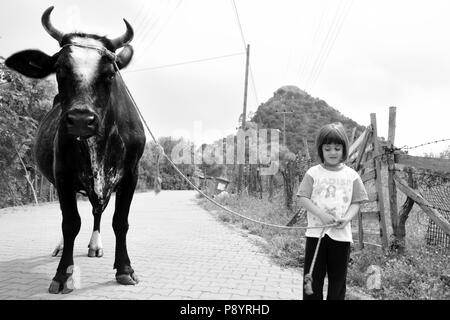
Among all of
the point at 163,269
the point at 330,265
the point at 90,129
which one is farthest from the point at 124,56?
the point at 330,265

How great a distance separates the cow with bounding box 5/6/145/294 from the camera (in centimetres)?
326

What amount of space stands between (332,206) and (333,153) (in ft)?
1.24

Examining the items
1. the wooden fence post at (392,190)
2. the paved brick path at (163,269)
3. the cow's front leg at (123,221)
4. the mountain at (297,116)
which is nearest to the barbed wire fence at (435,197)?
the wooden fence post at (392,190)

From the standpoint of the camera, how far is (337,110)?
72.8 metres

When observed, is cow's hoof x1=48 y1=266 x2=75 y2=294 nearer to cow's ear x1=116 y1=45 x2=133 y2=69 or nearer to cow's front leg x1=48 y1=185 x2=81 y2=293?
cow's front leg x1=48 y1=185 x2=81 y2=293

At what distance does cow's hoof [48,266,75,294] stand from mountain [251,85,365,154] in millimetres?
49237

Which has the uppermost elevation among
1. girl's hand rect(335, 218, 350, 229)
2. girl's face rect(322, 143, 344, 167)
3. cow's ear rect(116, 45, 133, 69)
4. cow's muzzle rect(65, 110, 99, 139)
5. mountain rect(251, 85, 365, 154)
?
mountain rect(251, 85, 365, 154)

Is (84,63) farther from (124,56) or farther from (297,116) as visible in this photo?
(297,116)

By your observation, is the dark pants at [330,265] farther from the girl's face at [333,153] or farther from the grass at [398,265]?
the grass at [398,265]

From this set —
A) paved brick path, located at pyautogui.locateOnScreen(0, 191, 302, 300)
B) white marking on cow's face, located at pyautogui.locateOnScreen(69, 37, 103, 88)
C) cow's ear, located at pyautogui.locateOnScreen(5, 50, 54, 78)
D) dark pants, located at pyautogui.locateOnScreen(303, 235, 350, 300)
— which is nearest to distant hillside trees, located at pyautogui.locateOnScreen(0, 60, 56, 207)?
paved brick path, located at pyautogui.locateOnScreen(0, 191, 302, 300)

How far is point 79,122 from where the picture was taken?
9.88 ft
